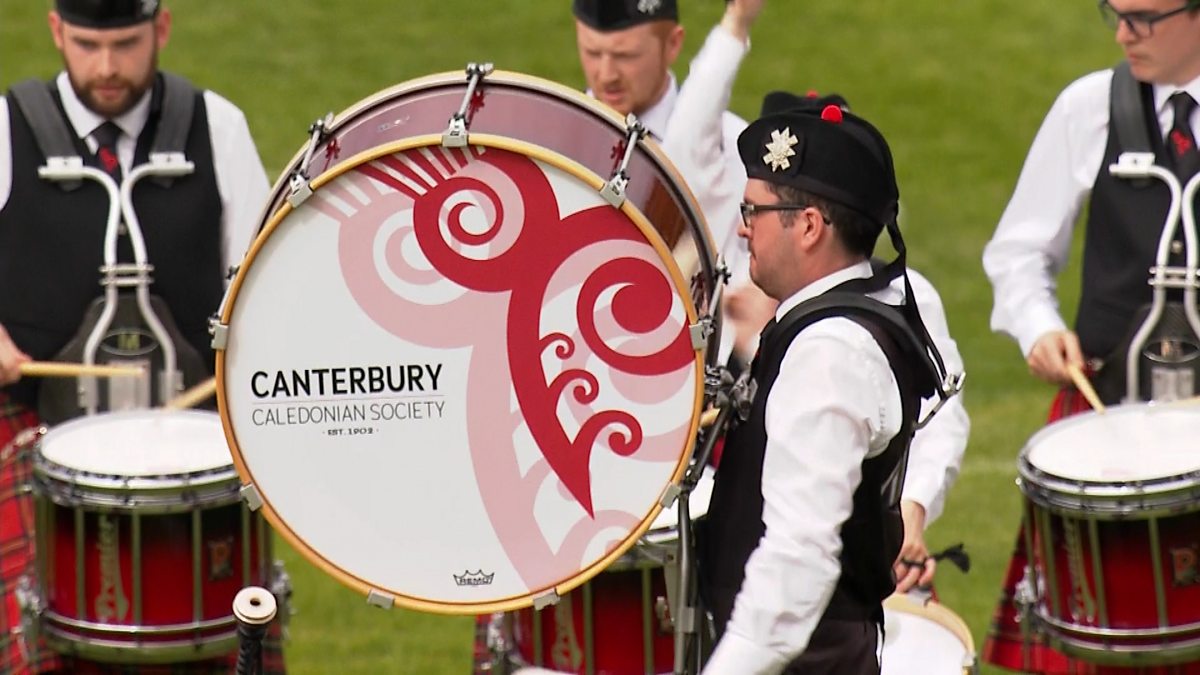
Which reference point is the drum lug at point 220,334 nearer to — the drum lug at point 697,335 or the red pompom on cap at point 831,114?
the drum lug at point 697,335

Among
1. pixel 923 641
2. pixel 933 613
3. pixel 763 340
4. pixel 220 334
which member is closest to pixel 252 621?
pixel 220 334

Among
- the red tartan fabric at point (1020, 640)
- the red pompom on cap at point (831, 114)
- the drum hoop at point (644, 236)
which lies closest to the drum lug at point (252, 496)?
the drum hoop at point (644, 236)

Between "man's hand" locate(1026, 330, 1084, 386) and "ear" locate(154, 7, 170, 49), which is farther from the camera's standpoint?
"ear" locate(154, 7, 170, 49)

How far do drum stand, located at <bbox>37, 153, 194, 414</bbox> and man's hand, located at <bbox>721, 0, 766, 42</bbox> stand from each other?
162 centimetres

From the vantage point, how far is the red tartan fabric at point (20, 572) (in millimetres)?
6207

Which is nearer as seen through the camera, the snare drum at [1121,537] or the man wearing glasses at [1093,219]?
the snare drum at [1121,537]

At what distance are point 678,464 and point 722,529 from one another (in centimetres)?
15

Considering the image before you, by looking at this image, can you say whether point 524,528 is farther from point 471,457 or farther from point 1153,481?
point 1153,481

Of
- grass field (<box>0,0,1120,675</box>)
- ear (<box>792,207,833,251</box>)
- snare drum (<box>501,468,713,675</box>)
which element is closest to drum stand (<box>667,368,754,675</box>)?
ear (<box>792,207,833,251</box>)

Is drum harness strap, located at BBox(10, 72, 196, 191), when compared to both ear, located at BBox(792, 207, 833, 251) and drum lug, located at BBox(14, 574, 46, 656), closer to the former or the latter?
drum lug, located at BBox(14, 574, 46, 656)

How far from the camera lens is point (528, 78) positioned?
4.63 metres

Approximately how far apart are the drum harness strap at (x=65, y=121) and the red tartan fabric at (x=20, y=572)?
0.69 metres

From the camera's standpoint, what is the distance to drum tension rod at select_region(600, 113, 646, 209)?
4398 mm

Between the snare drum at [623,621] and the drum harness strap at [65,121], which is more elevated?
the drum harness strap at [65,121]
